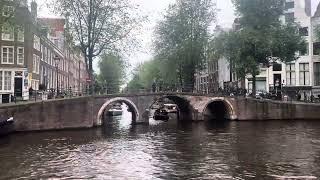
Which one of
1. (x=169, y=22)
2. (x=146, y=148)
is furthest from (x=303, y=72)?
(x=146, y=148)

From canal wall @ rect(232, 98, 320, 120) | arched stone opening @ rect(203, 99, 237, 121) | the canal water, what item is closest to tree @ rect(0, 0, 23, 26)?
the canal water

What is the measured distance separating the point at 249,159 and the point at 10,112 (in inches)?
755

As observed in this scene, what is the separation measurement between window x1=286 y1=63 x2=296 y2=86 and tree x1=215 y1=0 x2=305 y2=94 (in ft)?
33.1

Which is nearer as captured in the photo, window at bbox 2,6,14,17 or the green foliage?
window at bbox 2,6,14,17

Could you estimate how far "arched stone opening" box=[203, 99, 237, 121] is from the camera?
47031mm

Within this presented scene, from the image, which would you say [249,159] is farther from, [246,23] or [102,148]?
[246,23]

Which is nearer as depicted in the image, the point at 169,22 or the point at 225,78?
the point at 169,22

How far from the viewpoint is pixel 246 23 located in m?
49.1

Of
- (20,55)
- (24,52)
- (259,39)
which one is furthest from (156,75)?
(20,55)

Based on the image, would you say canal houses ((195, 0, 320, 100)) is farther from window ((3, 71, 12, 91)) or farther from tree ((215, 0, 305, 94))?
window ((3, 71, 12, 91))

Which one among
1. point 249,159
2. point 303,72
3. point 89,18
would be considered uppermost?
point 89,18

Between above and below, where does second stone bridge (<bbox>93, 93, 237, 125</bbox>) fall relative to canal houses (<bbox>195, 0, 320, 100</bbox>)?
below

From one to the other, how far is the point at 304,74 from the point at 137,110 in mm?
24521

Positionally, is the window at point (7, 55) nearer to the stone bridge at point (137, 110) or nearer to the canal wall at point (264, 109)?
the stone bridge at point (137, 110)
